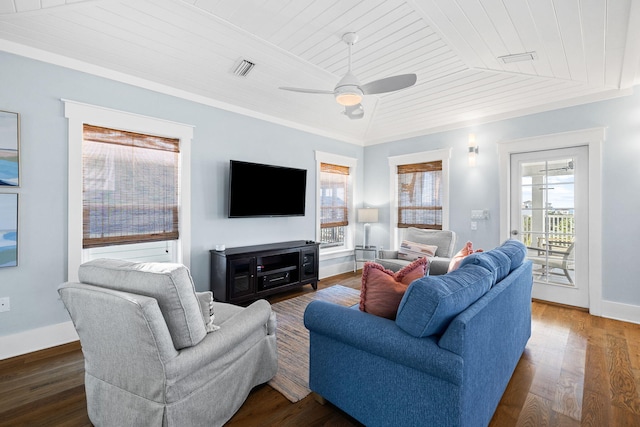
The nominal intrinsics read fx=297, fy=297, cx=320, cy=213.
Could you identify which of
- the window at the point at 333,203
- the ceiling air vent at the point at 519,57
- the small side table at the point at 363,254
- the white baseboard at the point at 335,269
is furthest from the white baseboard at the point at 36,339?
Result: the ceiling air vent at the point at 519,57

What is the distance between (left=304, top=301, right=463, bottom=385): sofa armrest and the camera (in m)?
1.30

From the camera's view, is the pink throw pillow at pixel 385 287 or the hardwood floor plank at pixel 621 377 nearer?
the pink throw pillow at pixel 385 287

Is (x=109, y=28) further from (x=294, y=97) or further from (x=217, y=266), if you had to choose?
(x=217, y=266)

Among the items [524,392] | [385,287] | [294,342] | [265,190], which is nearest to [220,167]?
[265,190]

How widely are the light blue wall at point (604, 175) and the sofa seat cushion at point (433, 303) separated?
3.19 metres

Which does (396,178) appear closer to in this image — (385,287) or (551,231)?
(551,231)

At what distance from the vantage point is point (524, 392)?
2078 millimetres

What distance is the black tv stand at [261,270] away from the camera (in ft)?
11.6

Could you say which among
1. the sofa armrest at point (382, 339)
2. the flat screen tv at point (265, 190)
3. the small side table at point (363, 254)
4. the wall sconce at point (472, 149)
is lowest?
the small side table at point (363, 254)

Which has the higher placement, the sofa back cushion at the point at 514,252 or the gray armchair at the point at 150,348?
the sofa back cushion at the point at 514,252

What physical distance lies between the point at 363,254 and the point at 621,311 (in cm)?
346

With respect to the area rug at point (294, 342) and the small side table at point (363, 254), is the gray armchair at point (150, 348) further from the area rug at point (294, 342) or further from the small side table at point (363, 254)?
the small side table at point (363, 254)

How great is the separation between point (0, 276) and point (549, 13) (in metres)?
4.91

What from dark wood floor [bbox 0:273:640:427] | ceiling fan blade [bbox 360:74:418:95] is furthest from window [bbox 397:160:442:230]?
ceiling fan blade [bbox 360:74:418:95]
